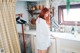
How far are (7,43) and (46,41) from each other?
88 cm

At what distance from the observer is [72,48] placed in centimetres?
292

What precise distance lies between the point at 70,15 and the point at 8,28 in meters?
1.60

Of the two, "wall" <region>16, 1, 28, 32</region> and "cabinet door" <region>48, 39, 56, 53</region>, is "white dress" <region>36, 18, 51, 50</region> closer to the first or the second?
"cabinet door" <region>48, 39, 56, 53</region>

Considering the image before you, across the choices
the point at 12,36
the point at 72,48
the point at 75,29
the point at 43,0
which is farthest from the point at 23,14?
the point at 72,48

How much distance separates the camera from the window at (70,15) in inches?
134

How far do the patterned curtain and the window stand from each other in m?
1.27

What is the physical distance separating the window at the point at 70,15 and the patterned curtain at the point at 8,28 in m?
1.27

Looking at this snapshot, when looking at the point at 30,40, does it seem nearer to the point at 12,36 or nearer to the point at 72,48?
the point at 12,36

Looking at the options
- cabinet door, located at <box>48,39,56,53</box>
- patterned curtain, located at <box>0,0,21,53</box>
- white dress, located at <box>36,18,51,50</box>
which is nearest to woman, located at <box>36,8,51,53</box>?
white dress, located at <box>36,18,51,50</box>

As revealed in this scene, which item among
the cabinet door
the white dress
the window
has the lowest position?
the cabinet door

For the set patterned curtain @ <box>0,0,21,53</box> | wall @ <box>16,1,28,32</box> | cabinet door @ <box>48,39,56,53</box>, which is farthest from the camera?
wall @ <box>16,1,28,32</box>

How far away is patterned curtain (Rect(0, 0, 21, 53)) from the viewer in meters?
2.95

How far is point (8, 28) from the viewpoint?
308cm

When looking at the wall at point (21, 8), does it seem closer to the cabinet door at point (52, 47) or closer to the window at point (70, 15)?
the window at point (70, 15)
